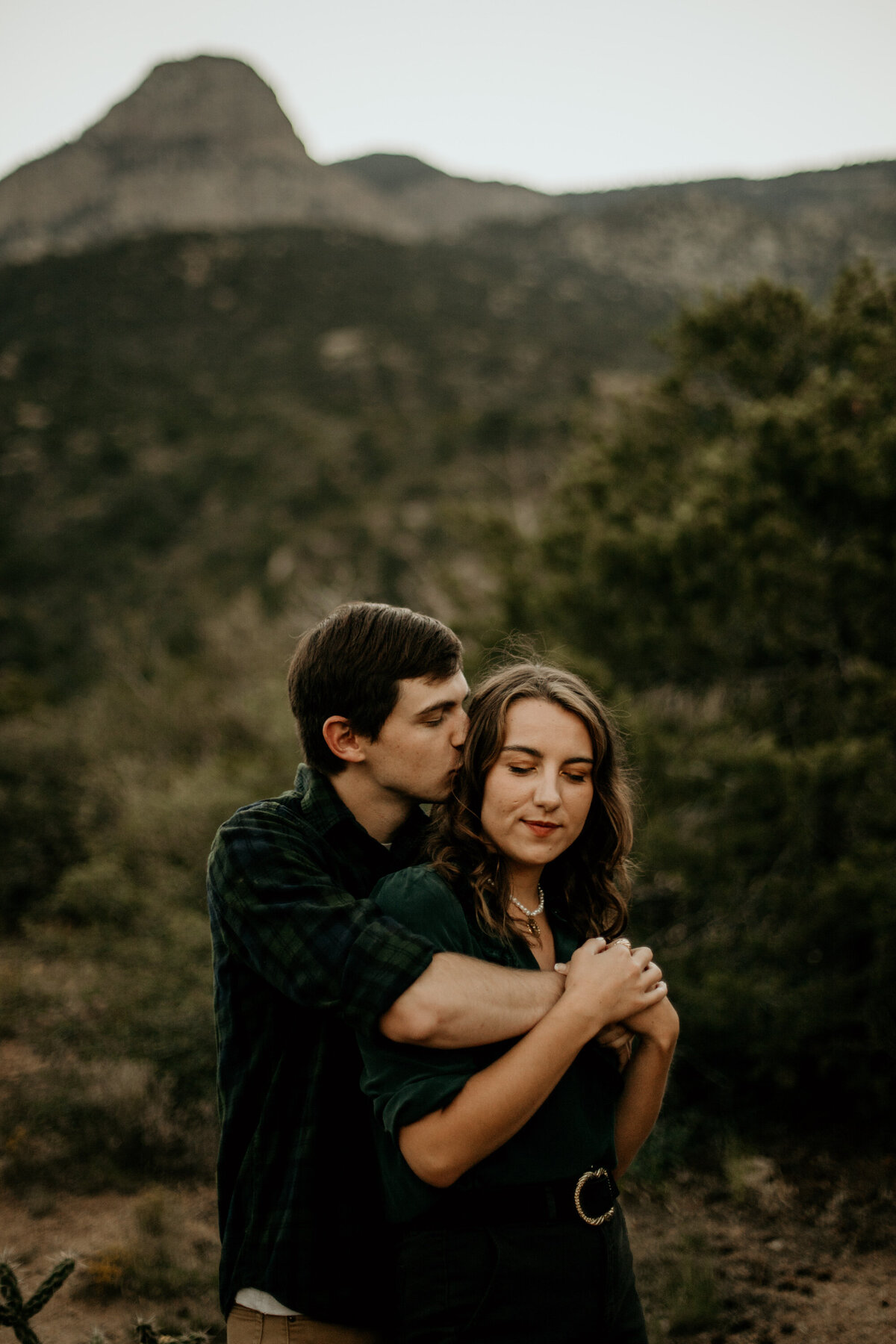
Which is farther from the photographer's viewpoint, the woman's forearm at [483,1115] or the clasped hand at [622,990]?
the clasped hand at [622,990]

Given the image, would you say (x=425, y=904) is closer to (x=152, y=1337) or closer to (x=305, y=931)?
(x=305, y=931)

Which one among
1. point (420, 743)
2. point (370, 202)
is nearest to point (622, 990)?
point (420, 743)

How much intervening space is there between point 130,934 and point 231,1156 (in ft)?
25.2

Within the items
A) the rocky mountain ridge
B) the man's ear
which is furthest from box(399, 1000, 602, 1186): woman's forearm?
the rocky mountain ridge

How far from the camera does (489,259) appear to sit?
41.8 m

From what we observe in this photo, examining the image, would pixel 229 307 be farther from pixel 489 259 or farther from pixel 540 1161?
pixel 540 1161

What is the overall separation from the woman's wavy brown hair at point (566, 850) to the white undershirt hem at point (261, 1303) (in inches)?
30.8

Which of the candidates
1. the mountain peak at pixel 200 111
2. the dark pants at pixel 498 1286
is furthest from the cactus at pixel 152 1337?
the mountain peak at pixel 200 111

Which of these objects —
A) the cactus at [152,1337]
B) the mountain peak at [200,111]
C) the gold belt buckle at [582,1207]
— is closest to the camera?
the gold belt buckle at [582,1207]

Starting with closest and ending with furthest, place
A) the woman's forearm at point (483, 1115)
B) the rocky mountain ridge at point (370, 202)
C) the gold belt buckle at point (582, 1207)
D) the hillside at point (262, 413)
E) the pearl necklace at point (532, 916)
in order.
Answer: the woman's forearm at point (483, 1115)
the gold belt buckle at point (582, 1207)
the pearl necklace at point (532, 916)
the hillside at point (262, 413)
the rocky mountain ridge at point (370, 202)

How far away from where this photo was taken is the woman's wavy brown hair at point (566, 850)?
180 cm

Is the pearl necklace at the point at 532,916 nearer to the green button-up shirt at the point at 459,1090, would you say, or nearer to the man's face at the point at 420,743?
the green button-up shirt at the point at 459,1090

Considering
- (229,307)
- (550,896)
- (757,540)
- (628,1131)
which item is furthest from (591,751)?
(229,307)

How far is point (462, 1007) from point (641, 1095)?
0.57m
